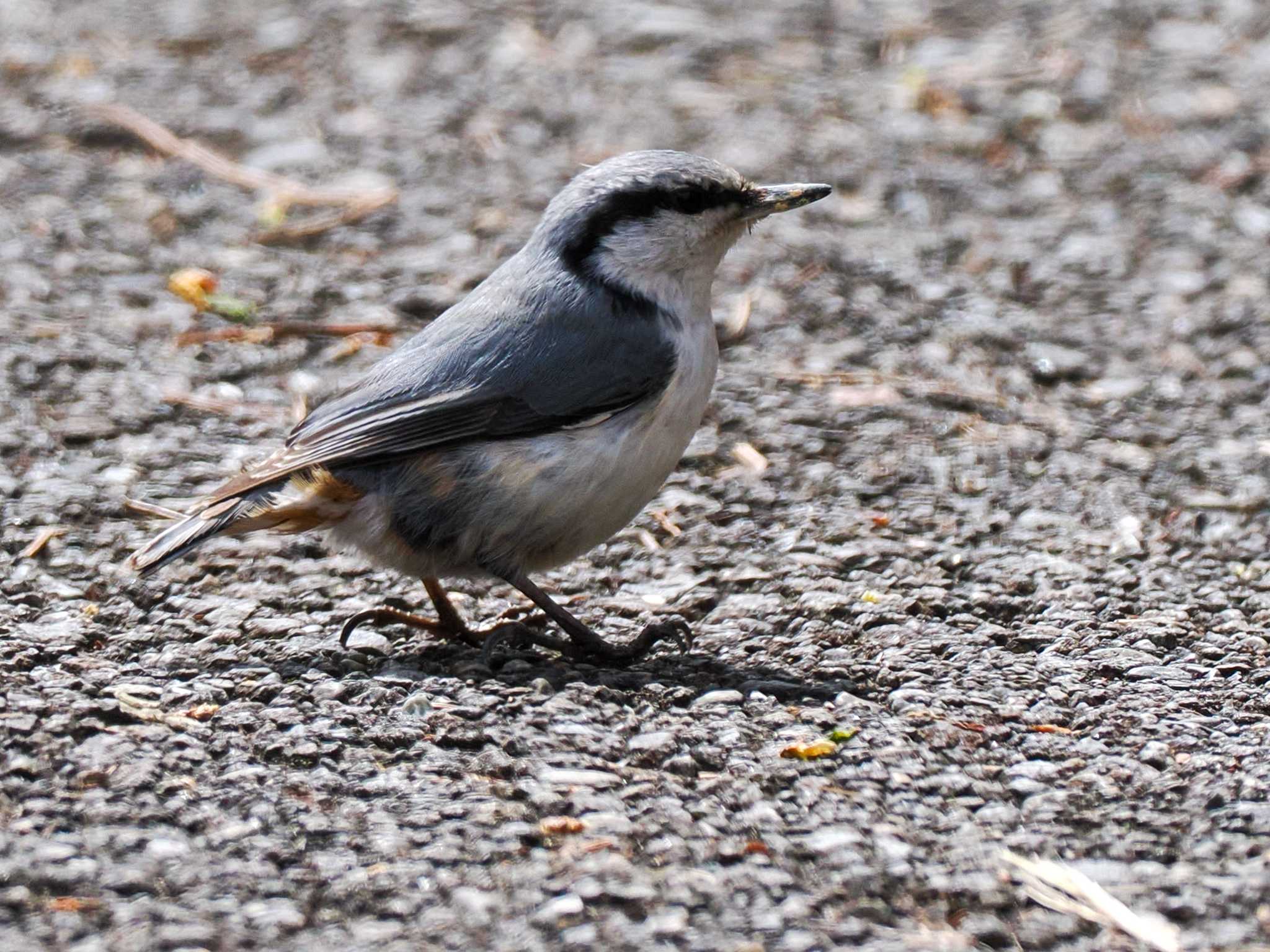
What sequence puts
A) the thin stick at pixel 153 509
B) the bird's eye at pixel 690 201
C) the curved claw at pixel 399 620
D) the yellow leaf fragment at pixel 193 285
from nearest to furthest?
the curved claw at pixel 399 620, the bird's eye at pixel 690 201, the thin stick at pixel 153 509, the yellow leaf fragment at pixel 193 285

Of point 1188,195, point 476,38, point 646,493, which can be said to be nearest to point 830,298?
point 1188,195

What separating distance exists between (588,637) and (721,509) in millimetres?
837

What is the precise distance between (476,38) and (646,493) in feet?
13.1

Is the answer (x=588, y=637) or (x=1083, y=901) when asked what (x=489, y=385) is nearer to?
(x=588, y=637)

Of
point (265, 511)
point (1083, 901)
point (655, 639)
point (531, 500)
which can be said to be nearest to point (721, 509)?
point (655, 639)

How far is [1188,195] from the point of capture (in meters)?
6.04

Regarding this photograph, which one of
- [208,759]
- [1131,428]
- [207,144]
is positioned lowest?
[1131,428]

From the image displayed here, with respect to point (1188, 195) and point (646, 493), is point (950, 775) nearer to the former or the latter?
point (646, 493)

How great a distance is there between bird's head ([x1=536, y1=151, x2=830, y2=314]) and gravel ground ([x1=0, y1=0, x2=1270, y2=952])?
0.71 metres

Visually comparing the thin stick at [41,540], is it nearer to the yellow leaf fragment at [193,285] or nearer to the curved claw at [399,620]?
the curved claw at [399,620]

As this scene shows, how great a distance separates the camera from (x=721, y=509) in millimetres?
4359

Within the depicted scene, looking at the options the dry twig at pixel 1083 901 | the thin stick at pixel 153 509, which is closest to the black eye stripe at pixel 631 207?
the thin stick at pixel 153 509

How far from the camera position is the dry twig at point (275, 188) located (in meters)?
5.81

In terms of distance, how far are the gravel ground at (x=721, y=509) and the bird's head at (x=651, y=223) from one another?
2.34 ft
